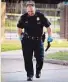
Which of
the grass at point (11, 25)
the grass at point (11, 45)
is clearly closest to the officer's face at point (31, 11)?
the grass at point (11, 25)

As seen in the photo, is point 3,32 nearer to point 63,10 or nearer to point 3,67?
point 3,67

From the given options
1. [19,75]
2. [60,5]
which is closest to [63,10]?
[60,5]

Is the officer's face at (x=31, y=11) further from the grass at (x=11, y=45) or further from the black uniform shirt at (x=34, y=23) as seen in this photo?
the grass at (x=11, y=45)

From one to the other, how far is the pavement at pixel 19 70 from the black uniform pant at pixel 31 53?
0.12ft

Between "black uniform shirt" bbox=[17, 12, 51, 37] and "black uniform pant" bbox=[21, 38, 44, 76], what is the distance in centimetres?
9

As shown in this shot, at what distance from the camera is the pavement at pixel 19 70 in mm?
3961

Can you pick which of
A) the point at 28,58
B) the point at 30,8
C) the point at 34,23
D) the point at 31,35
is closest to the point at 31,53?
the point at 28,58

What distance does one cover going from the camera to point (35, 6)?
393cm

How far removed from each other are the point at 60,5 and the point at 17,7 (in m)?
0.38

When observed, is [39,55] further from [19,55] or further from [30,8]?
[30,8]

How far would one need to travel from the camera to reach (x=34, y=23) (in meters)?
3.90

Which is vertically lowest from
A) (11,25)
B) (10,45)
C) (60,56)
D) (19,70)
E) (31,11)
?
(19,70)

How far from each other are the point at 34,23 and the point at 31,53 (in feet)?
0.89

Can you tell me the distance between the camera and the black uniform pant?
13.0 ft
